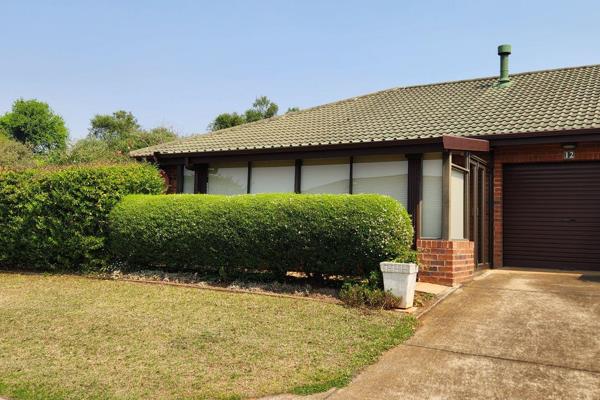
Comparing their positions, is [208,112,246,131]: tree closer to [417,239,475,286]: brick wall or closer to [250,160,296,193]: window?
[250,160,296,193]: window

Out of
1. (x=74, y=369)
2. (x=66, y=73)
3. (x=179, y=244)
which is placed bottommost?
(x=74, y=369)

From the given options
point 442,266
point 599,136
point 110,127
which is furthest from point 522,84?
point 110,127

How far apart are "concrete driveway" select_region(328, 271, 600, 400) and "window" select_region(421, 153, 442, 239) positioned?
6.23ft

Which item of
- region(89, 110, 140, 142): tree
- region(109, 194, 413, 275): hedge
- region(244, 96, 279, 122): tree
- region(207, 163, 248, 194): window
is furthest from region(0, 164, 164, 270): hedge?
region(89, 110, 140, 142): tree

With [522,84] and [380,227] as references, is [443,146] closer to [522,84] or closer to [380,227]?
[380,227]

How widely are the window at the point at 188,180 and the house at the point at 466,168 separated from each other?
29 mm

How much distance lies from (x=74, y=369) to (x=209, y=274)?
4.57 meters

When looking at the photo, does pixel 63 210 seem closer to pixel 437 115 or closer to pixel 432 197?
pixel 432 197

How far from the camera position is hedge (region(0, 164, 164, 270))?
10.1 metres

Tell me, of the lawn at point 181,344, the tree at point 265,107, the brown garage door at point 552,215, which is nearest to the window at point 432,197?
the brown garage door at point 552,215

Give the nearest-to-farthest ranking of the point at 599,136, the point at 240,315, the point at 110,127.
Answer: the point at 240,315 → the point at 599,136 → the point at 110,127

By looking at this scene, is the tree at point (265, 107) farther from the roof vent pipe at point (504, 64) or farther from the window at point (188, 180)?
the roof vent pipe at point (504, 64)

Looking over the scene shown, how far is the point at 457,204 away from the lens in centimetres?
914

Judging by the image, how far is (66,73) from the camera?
26.2 m
